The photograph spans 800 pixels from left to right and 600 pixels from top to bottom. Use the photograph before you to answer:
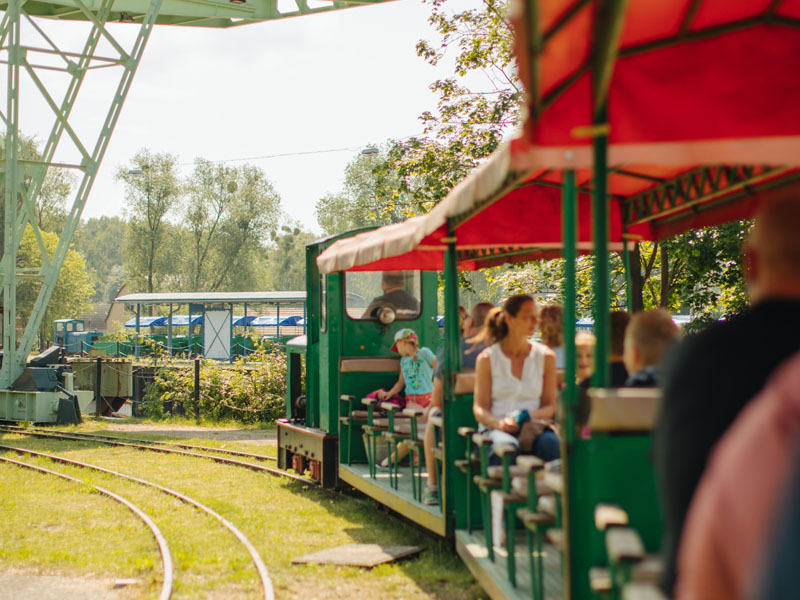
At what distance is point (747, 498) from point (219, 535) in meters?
7.63

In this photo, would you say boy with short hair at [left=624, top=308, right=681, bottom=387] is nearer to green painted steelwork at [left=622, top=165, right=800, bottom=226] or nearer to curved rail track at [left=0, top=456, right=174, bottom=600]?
green painted steelwork at [left=622, top=165, right=800, bottom=226]

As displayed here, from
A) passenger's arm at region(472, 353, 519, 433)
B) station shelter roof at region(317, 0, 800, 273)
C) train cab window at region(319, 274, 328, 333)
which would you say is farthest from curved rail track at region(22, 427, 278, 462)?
station shelter roof at region(317, 0, 800, 273)

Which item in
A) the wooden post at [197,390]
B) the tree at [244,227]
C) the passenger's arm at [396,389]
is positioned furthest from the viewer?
the tree at [244,227]

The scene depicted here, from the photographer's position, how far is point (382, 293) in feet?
32.2

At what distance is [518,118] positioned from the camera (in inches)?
619

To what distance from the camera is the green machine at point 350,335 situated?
31.5 feet

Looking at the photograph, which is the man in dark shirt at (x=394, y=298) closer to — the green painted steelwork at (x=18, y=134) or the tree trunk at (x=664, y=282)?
the tree trunk at (x=664, y=282)

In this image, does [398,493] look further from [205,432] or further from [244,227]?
[244,227]

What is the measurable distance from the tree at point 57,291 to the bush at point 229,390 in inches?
1463

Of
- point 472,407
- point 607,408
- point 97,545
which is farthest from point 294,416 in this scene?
point 607,408

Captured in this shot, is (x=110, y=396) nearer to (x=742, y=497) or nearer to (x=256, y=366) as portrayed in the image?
(x=256, y=366)

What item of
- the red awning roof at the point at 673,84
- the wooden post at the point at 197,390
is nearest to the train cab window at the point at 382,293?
the red awning roof at the point at 673,84

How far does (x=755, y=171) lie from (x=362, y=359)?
5346 millimetres

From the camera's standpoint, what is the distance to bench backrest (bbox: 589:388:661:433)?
3334 mm
